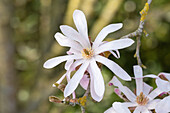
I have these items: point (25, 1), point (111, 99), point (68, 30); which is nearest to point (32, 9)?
point (25, 1)

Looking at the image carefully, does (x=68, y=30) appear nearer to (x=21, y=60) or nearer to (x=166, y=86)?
(x=166, y=86)

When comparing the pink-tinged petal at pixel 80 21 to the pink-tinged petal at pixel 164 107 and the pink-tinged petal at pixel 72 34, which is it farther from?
the pink-tinged petal at pixel 164 107

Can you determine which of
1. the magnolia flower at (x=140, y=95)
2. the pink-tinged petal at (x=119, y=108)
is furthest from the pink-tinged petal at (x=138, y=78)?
the pink-tinged petal at (x=119, y=108)

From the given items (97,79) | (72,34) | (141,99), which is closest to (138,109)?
(141,99)

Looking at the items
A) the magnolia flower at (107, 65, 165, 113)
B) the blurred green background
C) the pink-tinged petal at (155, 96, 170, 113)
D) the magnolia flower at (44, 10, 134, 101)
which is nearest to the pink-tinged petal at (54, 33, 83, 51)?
the magnolia flower at (44, 10, 134, 101)

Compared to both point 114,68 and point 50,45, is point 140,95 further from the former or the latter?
point 50,45

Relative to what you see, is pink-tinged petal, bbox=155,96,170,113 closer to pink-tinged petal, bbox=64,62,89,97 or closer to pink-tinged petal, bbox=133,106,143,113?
pink-tinged petal, bbox=133,106,143,113

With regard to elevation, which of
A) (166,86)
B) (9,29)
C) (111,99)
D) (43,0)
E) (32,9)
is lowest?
(166,86)
